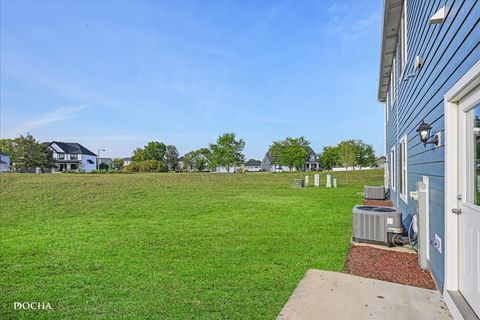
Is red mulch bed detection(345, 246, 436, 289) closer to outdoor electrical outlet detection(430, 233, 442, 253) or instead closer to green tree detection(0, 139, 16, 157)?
outdoor electrical outlet detection(430, 233, 442, 253)

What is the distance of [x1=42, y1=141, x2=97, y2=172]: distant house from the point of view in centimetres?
5944

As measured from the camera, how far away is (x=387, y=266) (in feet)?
14.0

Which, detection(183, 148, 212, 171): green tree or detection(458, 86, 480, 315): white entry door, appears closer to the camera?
detection(458, 86, 480, 315): white entry door

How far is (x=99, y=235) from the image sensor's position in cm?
654

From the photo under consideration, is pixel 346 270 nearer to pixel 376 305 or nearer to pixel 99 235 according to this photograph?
pixel 376 305

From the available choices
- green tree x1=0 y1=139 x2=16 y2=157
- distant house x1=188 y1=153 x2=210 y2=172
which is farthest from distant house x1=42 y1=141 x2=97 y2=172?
distant house x1=188 y1=153 x2=210 y2=172

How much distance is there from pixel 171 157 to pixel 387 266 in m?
72.7

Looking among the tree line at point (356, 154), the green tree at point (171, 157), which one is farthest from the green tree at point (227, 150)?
the green tree at point (171, 157)

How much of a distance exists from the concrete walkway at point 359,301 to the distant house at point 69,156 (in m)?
62.0

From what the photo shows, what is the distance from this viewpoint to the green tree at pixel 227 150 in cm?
5419

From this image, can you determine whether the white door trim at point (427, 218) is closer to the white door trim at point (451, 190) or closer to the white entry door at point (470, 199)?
the white door trim at point (451, 190)

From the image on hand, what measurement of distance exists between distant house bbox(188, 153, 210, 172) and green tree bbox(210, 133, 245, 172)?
1386 centimetres

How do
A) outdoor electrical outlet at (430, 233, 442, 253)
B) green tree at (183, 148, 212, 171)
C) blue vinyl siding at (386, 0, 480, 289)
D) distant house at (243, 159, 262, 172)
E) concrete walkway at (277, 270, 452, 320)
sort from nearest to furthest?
blue vinyl siding at (386, 0, 480, 289), concrete walkway at (277, 270, 452, 320), outdoor electrical outlet at (430, 233, 442, 253), green tree at (183, 148, 212, 171), distant house at (243, 159, 262, 172)

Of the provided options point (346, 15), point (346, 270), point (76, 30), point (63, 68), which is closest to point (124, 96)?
point (63, 68)
